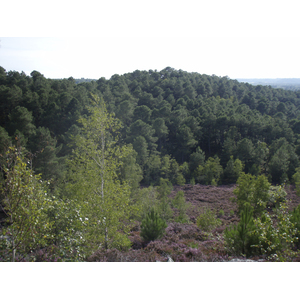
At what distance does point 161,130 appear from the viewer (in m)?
38.8

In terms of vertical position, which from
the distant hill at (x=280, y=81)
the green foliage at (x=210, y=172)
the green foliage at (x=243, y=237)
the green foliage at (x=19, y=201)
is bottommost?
the green foliage at (x=210, y=172)

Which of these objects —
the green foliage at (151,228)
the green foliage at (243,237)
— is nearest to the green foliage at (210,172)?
the green foliage at (151,228)

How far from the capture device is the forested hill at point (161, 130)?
75.0 feet

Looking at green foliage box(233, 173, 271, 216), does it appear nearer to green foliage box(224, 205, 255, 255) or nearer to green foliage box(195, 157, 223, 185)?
green foliage box(224, 205, 255, 255)

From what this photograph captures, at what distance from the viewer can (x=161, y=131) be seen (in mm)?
38969

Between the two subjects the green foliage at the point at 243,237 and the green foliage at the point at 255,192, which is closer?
the green foliage at the point at 243,237

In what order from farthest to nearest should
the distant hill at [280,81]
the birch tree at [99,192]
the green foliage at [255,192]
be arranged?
1. the green foliage at [255,192]
2. the distant hill at [280,81]
3. the birch tree at [99,192]

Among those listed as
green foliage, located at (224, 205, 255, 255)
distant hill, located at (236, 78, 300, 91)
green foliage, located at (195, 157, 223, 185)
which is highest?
distant hill, located at (236, 78, 300, 91)

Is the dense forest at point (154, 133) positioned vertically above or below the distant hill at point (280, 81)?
below

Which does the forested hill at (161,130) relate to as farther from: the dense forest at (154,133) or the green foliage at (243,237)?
the green foliage at (243,237)

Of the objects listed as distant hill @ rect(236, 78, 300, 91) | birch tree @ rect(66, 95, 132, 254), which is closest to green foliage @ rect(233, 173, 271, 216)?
distant hill @ rect(236, 78, 300, 91)

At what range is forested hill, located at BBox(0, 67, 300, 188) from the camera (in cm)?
2287

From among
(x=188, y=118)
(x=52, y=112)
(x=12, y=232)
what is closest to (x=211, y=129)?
(x=188, y=118)

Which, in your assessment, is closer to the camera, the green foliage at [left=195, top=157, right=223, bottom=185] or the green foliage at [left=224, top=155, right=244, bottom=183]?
the green foliage at [left=224, top=155, right=244, bottom=183]
